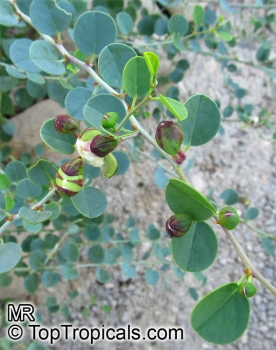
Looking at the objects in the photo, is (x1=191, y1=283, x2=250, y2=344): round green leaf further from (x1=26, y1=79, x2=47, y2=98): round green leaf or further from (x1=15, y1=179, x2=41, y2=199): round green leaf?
(x1=26, y1=79, x2=47, y2=98): round green leaf

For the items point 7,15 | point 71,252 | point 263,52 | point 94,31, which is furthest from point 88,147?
point 263,52

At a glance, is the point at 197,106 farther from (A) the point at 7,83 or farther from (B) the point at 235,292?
(A) the point at 7,83

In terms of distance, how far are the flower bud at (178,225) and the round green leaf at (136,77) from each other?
236 millimetres

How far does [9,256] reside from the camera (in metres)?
0.73

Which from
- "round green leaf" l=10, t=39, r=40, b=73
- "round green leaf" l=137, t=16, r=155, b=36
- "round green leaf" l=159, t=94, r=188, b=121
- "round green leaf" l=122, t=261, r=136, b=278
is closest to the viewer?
"round green leaf" l=159, t=94, r=188, b=121

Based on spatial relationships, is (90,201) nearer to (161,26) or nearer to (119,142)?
(119,142)

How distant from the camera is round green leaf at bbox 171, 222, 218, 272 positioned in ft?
2.12

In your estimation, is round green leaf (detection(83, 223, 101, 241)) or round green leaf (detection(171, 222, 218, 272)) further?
round green leaf (detection(83, 223, 101, 241))

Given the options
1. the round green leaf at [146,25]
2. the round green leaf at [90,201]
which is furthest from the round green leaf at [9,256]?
the round green leaf at [146,25]

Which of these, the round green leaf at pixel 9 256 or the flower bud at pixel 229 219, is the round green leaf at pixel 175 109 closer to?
the flower bud at pixel 229 219

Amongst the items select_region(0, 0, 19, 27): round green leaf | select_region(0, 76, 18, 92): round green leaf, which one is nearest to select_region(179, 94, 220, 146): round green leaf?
select_region(0, 0, 19, 27): round green leaf

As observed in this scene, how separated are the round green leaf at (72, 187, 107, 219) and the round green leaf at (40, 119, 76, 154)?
0.28ft

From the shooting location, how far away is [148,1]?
188 cm

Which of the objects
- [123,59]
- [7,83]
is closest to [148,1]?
[7,83]
